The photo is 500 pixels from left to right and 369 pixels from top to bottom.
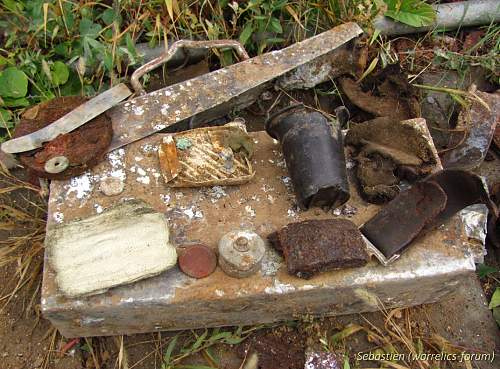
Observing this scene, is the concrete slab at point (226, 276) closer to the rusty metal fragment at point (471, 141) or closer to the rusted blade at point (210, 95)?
the rusted blade at point (210, 95)

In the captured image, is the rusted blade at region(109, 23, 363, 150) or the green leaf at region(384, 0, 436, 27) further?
the green leaf at region(384, 0, 436, 27)

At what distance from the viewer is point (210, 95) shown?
9.13 ft

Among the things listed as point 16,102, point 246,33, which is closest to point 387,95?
point 246,33

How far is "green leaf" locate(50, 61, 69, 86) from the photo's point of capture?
10.2 feet

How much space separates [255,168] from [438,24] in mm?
1975

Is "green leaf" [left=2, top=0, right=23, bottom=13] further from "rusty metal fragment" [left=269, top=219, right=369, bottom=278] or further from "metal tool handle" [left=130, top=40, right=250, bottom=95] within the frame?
"rusty metal fragment" [left=269, top=219, right=369, bottom=278]

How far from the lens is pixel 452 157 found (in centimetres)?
306

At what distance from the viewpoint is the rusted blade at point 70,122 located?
243 centimetres

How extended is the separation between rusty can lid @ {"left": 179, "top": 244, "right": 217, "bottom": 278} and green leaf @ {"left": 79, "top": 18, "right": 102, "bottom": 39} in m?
1.75

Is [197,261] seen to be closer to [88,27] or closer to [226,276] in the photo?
[226,276]

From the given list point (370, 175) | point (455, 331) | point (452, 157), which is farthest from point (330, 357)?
point (452, 157)

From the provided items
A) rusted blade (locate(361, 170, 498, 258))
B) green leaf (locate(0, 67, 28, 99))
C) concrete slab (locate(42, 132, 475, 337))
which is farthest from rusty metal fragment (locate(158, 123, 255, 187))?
green leaf (locate(0, 67, 28, 99))

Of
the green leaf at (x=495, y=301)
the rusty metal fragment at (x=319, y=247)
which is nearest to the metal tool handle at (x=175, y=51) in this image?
the rusty metal fragment at (x=319, y=247)

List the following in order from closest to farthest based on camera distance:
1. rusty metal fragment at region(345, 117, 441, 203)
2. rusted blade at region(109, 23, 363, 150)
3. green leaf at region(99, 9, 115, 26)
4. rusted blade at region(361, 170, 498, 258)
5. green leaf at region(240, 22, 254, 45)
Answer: rusted blade at region(361, 170, 498, 258) < rusty metal fragment at region(345, 117, 441, 203) < rusted blade at region(109, 23, 363, 150) < green leaf at region(240, 22, 254, 45) < green leaf at region(99, 9, 115, 26)
